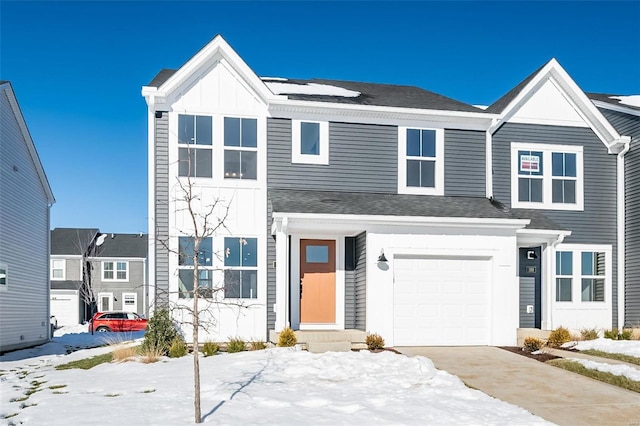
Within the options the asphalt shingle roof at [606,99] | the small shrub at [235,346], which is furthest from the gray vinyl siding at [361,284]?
the asphalt shingle roof at [606,99]

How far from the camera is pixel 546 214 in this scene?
51.9 ft

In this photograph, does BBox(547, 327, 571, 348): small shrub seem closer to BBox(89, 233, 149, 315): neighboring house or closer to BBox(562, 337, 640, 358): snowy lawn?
BBox(562, 337, 640, 358): snowy lawn

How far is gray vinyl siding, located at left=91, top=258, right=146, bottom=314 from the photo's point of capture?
126 ft

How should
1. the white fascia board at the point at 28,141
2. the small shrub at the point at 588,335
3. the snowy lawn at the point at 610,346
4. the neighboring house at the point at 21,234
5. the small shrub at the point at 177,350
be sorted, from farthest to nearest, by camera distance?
the white fascia board at the point at 28,141 < the neighboring house at the point at 21,234 < the small shrub at the point at 588,335 < the small shrub at the point at 177,350 < the snowy lawn at the point at 610,346

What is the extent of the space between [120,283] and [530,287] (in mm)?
30048

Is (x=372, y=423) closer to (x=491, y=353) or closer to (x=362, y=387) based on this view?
(x=362, y=387)

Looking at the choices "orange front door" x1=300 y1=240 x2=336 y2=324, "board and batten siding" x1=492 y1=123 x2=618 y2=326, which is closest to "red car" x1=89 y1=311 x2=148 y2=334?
"orange front door" x1=300 y1=240 x2=336 y2=324

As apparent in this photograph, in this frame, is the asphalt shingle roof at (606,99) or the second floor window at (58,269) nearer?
the asphalt shingle roof at (606,99)

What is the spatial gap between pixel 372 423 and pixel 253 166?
861 centimetres

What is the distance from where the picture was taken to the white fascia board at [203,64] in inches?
540

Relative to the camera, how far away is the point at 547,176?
16.0 meters

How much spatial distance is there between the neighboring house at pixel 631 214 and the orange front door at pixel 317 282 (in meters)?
8.19

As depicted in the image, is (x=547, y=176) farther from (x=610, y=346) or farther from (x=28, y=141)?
(x=28, y=141)

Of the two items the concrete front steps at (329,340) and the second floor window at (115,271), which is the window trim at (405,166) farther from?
the second floor window at (115,271)
